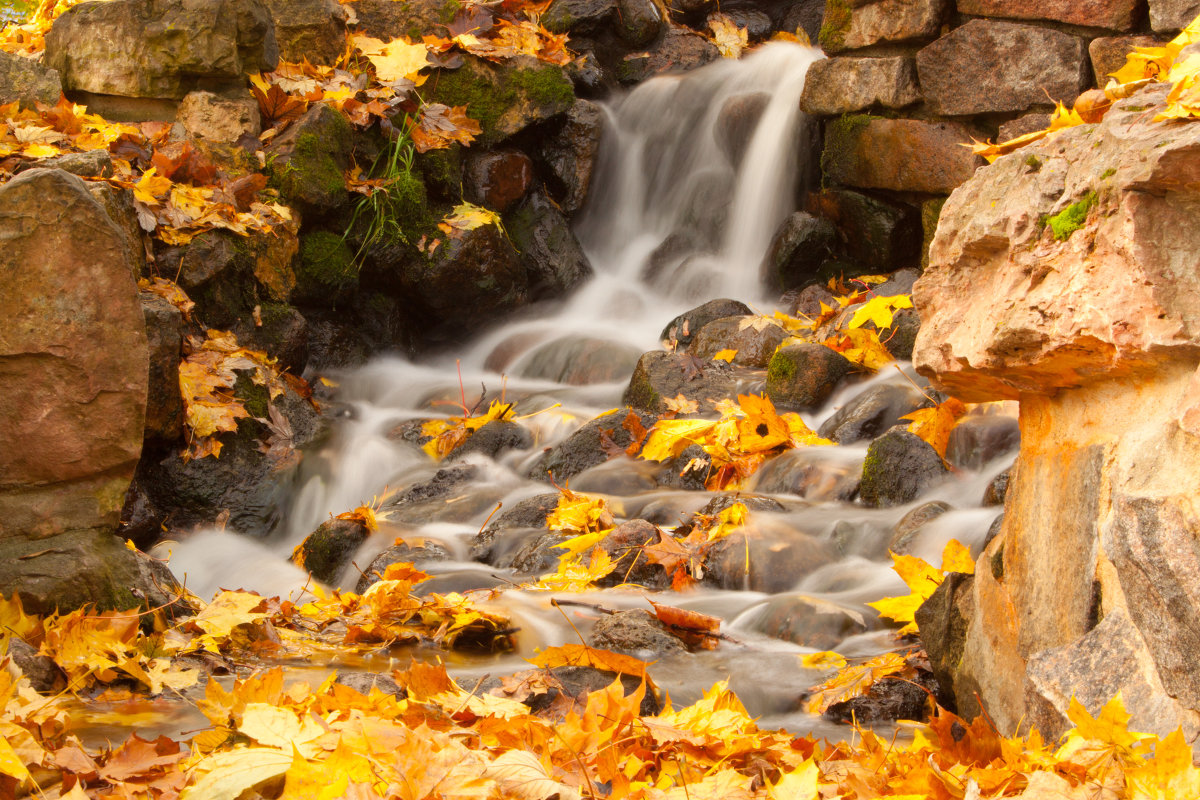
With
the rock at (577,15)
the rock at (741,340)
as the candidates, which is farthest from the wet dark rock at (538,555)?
the rock at (577,15)

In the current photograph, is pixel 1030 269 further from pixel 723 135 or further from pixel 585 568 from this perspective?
pixel 723 135

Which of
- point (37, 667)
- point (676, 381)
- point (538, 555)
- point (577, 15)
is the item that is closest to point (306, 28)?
point (577, 15)

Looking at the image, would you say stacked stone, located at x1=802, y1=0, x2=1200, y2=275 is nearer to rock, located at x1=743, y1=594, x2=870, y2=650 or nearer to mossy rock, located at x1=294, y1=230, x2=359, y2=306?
mossy rock, located at x1=294, y1=230, x2=359, y2=306

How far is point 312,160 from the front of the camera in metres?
6.07

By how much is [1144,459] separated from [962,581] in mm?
1004

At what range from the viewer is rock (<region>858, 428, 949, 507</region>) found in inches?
160

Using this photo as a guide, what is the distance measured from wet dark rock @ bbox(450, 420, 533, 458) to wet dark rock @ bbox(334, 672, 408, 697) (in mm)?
3288

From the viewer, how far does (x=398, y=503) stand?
505cm

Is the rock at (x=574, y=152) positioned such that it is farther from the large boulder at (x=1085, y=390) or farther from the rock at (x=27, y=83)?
the large boulder at (x=1085, y=390)

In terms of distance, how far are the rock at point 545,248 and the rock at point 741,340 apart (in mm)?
1743

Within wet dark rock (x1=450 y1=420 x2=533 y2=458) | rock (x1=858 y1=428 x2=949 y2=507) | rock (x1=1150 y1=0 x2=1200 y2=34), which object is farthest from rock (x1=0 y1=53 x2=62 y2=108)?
rock (x1=1150 y1=0 x2=1200 y2=34)

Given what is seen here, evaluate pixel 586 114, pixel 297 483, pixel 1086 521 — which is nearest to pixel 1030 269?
pixel 1086 521

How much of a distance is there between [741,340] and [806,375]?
3.15ft

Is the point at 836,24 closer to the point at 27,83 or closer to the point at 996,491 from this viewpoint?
the point at 996,491
